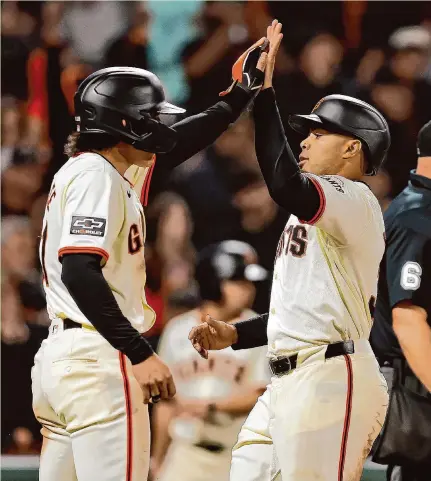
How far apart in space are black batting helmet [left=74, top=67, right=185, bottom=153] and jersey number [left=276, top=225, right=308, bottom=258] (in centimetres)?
52

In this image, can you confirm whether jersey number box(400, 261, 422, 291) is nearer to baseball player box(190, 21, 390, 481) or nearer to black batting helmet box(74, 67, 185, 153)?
baseball player box(190, 21, 390, 481)

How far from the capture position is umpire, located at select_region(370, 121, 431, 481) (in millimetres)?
3766

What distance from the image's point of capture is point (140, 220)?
3.19 meters

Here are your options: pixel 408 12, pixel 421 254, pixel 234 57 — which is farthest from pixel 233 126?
pixel 421 254

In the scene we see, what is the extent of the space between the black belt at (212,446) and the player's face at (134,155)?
6.57 feet

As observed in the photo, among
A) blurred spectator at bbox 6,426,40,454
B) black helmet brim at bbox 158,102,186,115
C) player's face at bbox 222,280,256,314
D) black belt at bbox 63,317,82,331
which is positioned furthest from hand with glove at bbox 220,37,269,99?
blurred spectator at bbox 6,426,40,454

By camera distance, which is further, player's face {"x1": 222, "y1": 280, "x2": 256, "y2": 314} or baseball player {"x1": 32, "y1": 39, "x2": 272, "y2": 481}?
player's face {"x1": 222, "y1": 280, "x2": 256, "y2": 314}

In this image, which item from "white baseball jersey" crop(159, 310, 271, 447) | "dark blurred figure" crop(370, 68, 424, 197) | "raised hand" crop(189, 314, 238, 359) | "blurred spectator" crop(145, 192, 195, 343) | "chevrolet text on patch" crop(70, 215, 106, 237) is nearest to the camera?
"chevrolet text on patch" crop(70, 215, 106, 237)

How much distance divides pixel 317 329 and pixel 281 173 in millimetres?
525

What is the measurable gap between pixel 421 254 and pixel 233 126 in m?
2.81

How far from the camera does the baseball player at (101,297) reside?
9.39 ft

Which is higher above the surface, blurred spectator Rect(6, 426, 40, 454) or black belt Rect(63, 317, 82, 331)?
black belt Rect(63, 317, 82, 331)

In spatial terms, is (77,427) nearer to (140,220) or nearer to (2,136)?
(140,220)

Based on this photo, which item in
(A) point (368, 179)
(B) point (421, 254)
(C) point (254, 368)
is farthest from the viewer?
(A) point (368, 179)
